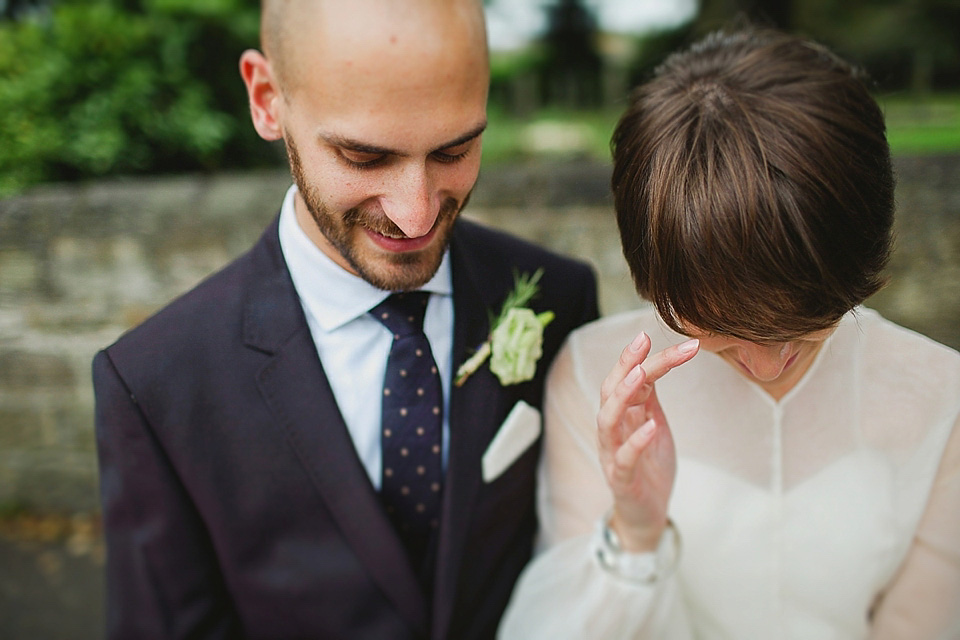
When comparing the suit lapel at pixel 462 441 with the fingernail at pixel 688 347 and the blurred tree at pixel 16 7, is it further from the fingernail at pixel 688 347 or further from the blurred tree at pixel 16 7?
the blurred tree at pixel 16 7

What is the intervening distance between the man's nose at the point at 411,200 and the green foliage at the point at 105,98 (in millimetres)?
2862

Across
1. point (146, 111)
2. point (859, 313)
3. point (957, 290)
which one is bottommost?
point (957, 290)

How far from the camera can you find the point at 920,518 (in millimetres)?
1727

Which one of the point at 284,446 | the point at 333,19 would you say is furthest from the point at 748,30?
the point at 284,446

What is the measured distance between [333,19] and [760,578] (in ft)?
5.52

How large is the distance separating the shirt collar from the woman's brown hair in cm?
59

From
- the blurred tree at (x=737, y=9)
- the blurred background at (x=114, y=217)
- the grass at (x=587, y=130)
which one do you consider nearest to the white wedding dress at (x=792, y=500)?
the blurred background at (x=114, y=217)

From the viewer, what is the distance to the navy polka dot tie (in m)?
1.79

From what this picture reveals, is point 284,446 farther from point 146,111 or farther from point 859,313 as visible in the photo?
point 146,111

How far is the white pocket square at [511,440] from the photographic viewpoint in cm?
186

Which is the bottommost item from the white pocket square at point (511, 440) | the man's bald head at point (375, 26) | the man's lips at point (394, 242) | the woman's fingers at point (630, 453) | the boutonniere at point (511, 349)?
the white pocket square at point (511, 440)

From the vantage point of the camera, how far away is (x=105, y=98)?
374cm

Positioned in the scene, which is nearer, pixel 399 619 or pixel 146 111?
pixel 399 619

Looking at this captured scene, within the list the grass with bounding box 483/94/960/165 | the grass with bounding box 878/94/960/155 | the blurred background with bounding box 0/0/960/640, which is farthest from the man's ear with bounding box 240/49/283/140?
the grass with bounding box 878/94/960/155
